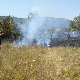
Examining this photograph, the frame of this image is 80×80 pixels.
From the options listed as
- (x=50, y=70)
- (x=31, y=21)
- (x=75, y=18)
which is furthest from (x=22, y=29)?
(x=50, y=70)

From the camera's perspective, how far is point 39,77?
2721mm

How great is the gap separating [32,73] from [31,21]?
11981mm

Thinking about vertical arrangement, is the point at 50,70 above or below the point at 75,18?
below

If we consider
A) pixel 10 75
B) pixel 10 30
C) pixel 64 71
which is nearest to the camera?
pixel 10 75

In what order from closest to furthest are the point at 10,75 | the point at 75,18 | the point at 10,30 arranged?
the point at 10,75 < the point at 10,30 < the point at 75,18

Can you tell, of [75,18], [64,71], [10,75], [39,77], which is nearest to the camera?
[39,77]

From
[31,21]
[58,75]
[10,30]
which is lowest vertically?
[58,75]

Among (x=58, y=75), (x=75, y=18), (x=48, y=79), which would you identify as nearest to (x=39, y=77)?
(x=48, y=79)

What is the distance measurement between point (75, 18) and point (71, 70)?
15.7 meters

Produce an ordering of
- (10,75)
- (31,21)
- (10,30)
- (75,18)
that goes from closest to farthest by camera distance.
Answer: (10,75) < (10,30) < (31,21) < (75,18)

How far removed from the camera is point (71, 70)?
324cm

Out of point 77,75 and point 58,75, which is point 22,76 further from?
point 77,75

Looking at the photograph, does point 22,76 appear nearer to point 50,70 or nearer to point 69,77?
point 50,70

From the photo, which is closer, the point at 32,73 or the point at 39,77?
the point at 39,77
